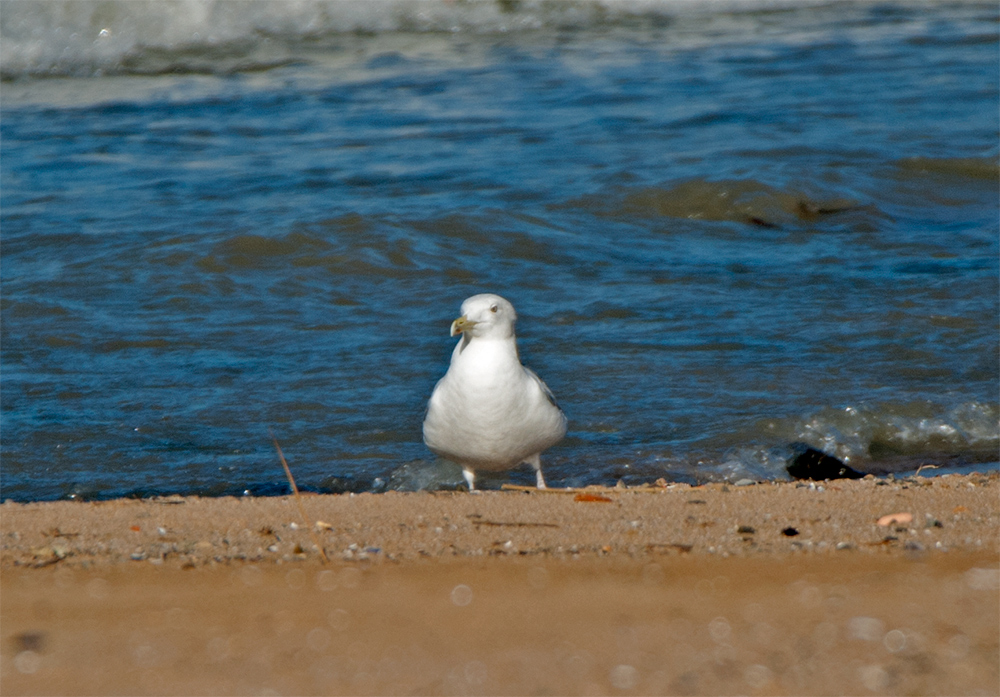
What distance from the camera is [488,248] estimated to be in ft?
28.9

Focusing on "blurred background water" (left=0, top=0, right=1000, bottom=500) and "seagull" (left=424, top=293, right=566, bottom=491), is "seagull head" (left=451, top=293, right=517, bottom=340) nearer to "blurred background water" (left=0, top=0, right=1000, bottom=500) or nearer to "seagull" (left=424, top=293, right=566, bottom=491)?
"seagull" (left=424, top=293, right=566, bottom=491)

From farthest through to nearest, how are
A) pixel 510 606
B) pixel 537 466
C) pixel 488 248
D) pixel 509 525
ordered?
1. pixel 488 248
2. pixel 537 466
3. pixel 509 525
4. pixel 510 606

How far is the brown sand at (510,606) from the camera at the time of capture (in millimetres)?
2598

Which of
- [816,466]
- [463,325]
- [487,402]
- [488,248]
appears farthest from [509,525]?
[488,248]

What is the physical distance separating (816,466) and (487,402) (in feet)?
6.11

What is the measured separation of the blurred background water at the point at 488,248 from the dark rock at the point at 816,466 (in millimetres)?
87

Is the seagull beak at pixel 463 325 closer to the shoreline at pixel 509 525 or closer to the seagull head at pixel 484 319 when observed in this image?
the seagull head at pixel 484 319

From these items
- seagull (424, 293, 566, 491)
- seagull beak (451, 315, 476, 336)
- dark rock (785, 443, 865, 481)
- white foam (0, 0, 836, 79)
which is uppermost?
seagull beak (451, 315, 476, 336)

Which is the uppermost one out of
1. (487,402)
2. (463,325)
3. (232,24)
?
(463,325)

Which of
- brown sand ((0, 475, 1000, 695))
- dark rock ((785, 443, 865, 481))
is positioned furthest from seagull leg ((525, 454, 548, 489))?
dark rock ((785, 443, 865, 481))

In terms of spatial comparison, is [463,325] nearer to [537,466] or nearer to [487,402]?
[487,402]

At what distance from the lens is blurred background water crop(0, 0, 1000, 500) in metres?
5.92

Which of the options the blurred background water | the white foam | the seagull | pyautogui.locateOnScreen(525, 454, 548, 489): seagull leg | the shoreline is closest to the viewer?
the shoreline

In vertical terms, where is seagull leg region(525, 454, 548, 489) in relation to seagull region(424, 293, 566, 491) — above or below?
below
